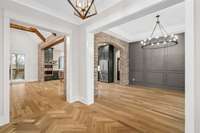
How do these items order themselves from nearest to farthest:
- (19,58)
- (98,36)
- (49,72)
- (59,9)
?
(59,9), (98,36), (19,58), (49,72)

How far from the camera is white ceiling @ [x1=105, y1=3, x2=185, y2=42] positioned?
4.39 metres

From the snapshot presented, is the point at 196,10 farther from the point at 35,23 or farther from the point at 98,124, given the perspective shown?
the point at 35,23

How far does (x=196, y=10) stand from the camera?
5.43ft

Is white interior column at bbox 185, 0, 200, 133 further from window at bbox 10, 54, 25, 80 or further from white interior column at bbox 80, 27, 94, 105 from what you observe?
window at bbox 10, 54, 25, 80

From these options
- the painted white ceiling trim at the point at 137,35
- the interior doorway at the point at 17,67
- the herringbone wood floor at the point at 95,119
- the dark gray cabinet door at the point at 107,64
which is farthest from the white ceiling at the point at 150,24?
the interior doorway at the point at 17,67

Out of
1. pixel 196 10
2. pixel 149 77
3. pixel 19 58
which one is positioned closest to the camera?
pixel 196 10

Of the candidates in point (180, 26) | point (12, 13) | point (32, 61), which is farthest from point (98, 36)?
point (32, 61)

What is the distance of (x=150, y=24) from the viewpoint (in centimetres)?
553

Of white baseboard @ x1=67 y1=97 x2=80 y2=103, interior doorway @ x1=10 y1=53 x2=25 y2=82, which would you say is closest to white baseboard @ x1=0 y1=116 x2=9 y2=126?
white baseboard @ x1=67 y1=97 x2=80 y2=103

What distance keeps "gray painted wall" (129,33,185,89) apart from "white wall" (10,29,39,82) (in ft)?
23.7

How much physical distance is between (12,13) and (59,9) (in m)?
1.21

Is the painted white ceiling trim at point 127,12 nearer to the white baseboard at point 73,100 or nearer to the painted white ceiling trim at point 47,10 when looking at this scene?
the painted white ceiling trim at point 47,10

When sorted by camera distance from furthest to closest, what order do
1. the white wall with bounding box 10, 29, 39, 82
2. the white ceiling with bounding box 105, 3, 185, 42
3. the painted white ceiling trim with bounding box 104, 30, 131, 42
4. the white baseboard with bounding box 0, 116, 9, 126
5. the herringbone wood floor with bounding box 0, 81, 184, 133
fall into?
the white wall with bounding box 10, 29, 39, 82, the painted white ceiling trim with bounding box 104, 30, 131, 42, the white ceiling with bounding box 105, 3, 185, 42, the white baseboard with bounding box 0, 116, 9, 126, the herringbone wood floor with bounding box 0, 81, 184, 133

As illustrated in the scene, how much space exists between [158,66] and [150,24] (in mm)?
2339
